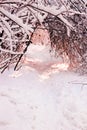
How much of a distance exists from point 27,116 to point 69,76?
328 cm

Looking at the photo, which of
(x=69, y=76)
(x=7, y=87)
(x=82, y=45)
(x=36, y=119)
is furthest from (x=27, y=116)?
(x=82, y=45)

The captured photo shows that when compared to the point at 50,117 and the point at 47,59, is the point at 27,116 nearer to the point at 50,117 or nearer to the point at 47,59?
the point at 50,117

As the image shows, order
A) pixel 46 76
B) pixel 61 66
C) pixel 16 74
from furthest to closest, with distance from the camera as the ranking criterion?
pixel 61 66, pixel 46 76, pixel 16 74

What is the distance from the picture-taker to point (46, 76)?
11133 millimetres

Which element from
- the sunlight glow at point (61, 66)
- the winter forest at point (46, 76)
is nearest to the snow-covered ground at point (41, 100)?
the winter forest at point (46, 76)

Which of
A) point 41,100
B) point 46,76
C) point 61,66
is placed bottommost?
point 61,66

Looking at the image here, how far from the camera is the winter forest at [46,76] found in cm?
609

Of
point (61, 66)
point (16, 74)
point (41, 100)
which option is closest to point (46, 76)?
point (16, 74)

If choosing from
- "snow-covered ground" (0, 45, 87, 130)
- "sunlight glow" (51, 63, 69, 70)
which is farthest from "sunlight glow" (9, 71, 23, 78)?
"sunlight glow" (51, 63, 69, 70)

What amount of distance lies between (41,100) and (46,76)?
2374 mm

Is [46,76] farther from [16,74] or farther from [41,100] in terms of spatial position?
[41,100]

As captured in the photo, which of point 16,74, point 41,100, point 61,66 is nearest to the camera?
point 41,100

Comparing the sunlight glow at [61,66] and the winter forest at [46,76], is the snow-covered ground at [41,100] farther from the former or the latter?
the sunlight glow at [61,66]

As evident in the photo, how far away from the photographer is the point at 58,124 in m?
7.67
